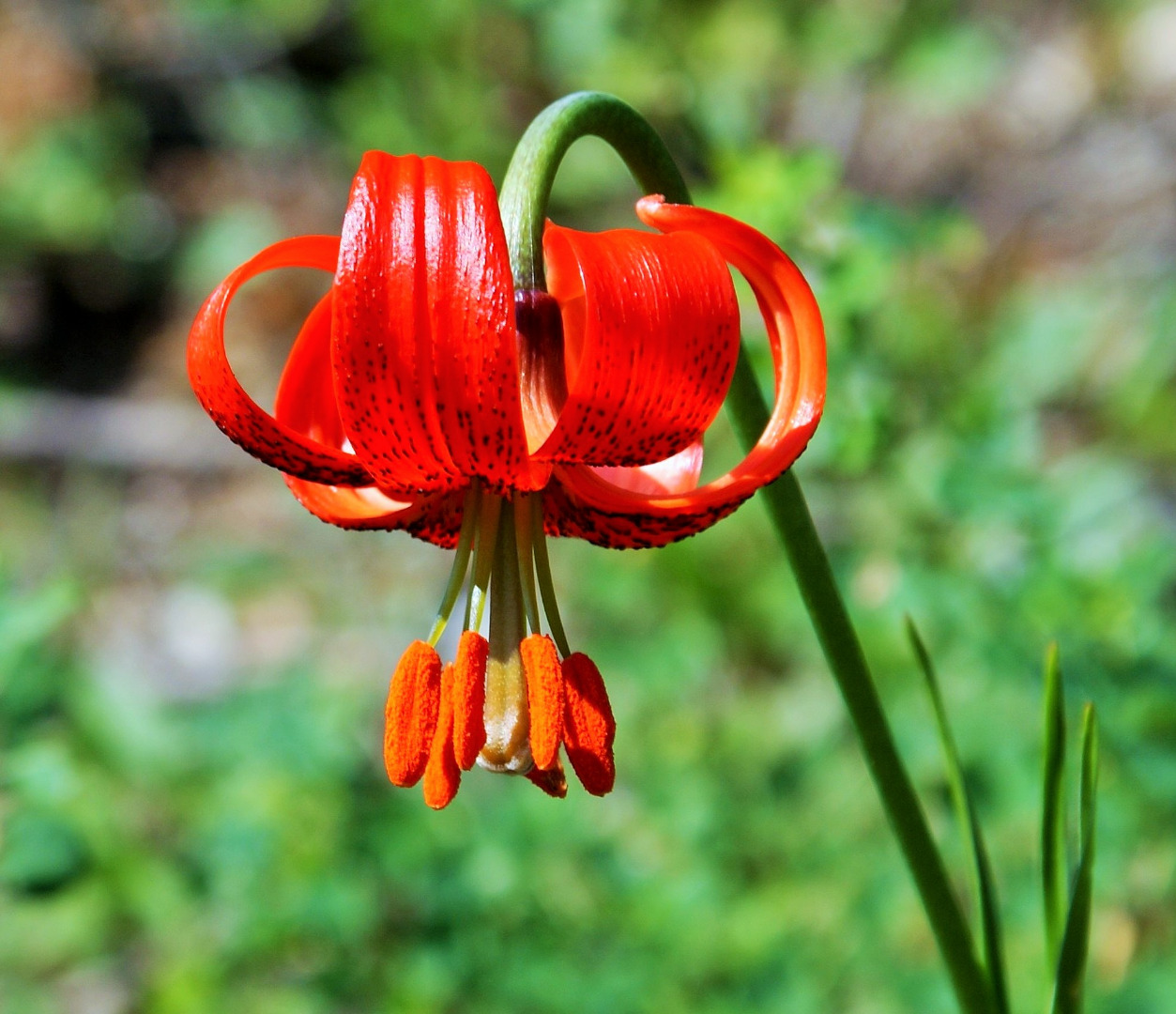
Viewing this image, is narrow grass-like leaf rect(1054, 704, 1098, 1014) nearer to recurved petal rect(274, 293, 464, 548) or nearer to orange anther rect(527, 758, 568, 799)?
orange anther rect(527, 758, 568, 799)

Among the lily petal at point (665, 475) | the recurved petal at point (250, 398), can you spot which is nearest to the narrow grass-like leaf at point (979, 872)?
the lily petal at point (665, 475)

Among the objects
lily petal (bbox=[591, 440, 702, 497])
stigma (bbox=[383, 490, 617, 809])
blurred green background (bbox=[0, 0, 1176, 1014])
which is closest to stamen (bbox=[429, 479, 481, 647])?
stigma (bbox=[383, 490, 617, 809])

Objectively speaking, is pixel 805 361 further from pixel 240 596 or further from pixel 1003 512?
pixel 240 596

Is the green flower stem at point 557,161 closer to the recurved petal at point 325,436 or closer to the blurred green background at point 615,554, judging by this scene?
the recurved petal at point 325,436

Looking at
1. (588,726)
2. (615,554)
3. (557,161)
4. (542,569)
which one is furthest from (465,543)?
(615,554)

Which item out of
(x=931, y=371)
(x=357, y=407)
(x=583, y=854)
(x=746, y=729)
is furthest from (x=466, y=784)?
→ (x=357, y=407)

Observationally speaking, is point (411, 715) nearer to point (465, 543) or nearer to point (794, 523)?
point (465, 543)

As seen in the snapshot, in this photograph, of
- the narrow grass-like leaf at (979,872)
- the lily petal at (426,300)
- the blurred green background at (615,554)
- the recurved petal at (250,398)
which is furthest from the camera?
the blurred green background at (615,554)
